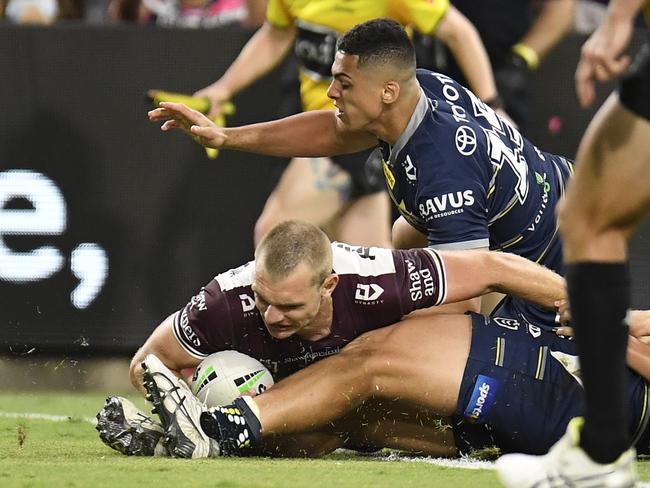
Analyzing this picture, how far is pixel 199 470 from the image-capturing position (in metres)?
4.29

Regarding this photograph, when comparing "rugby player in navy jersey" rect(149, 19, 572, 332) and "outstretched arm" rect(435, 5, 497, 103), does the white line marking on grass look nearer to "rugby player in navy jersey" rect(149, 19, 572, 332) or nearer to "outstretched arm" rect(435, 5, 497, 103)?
"rugby player in navy jersey" rect(149, 19, 572, 332)

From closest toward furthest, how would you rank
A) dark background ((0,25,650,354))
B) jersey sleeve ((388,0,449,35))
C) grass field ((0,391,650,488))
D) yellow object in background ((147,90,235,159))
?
1. grass field ((0,391,650,488))
2. jersey sleeve ((388,0,449,35))
3. yellow object in background ((147,90,235,159))
4. dark background ((0,25,650,354))

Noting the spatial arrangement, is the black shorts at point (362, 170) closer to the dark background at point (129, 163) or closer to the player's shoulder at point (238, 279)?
the dark background at point (129, 163)

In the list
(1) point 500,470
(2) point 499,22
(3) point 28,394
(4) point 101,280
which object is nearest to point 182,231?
(4) point 101,280

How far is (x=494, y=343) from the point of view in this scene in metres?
4.75

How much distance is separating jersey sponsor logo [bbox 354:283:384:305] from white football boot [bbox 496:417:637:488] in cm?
119

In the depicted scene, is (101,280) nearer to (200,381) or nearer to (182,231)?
(182,231)

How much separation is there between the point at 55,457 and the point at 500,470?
174 cm

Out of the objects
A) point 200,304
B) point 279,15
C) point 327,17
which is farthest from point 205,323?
point 279,15

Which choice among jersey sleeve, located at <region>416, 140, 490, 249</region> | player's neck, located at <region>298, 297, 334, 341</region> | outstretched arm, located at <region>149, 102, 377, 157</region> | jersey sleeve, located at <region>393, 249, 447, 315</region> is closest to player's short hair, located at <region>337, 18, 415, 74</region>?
outstretched arm, located at <region>149, 102, 377, 157</region>

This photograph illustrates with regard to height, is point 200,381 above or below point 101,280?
above

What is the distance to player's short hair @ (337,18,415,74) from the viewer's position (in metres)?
5.52

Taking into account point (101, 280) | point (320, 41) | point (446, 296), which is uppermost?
point (320, 41)

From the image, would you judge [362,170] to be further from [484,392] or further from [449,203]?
[484,392]
